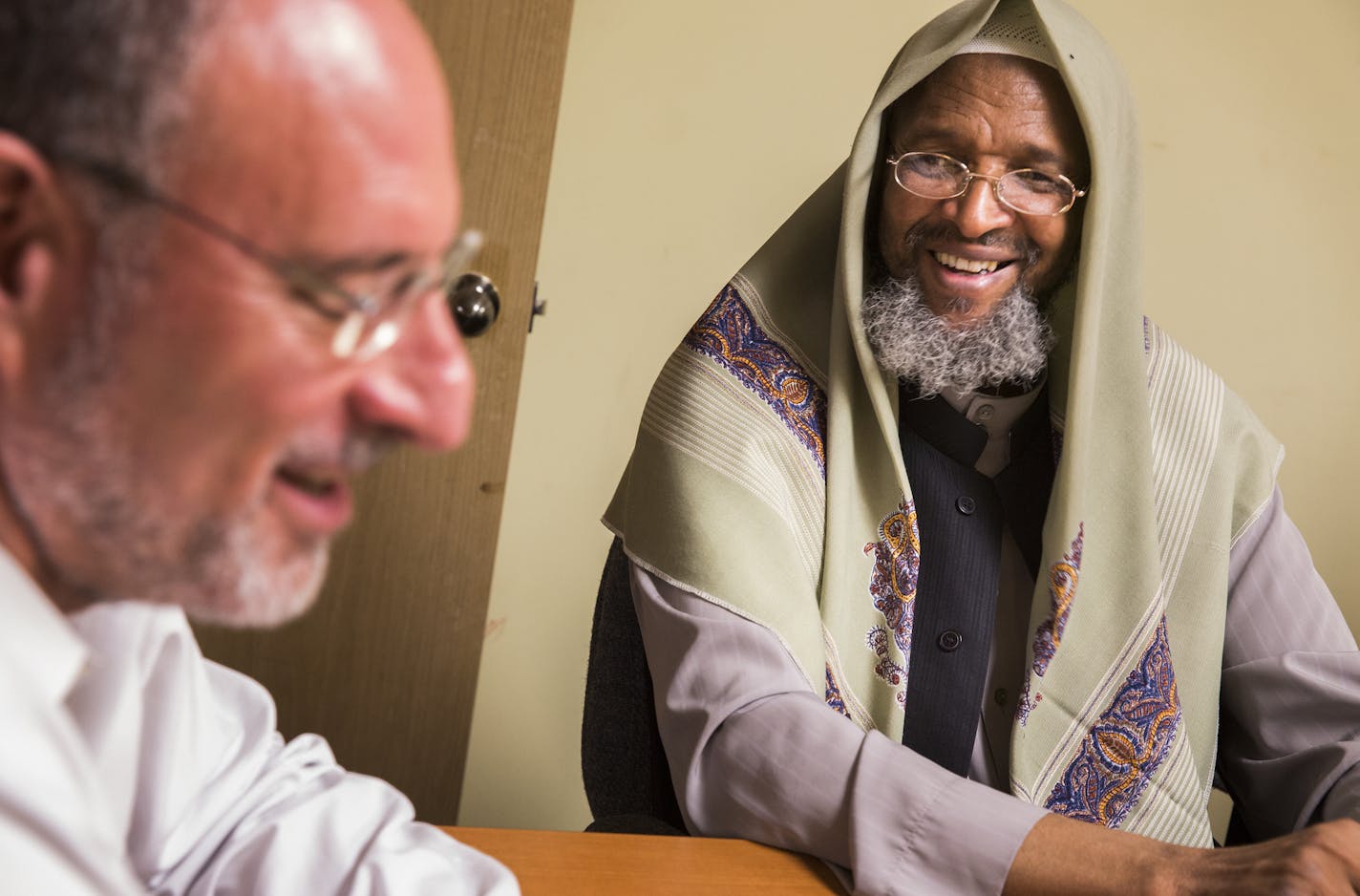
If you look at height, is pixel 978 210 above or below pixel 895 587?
above

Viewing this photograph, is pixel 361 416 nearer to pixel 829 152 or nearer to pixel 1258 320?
pixel 829 152

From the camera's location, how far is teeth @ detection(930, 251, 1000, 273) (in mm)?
1770

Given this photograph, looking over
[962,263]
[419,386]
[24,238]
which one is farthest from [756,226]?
[24,238]

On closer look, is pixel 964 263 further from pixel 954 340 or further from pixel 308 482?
pixel 308 482

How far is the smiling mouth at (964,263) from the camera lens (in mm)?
1770

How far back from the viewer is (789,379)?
172 cm

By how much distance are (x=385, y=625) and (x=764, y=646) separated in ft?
2.52

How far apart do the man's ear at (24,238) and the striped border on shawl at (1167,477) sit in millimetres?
1296

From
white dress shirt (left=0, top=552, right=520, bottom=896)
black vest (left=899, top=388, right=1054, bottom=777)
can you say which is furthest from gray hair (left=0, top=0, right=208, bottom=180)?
black vest (left=899, top=388, right=1054, bottom=777)

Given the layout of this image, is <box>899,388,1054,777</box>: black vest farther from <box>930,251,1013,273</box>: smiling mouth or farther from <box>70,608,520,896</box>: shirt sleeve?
<box>70,608,520,896</box>: shirt sleeve

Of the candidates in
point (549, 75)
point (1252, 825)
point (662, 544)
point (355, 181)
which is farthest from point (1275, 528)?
point (355, 181)

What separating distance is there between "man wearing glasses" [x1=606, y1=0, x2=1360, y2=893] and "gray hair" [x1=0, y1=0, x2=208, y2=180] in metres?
0.99

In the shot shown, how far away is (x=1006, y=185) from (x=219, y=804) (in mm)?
1269

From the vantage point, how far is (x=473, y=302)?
181 centimetres
